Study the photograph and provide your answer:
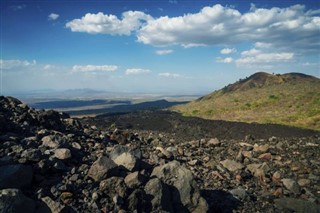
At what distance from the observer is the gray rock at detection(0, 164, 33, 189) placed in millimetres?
7199

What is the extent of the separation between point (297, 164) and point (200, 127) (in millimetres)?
15199

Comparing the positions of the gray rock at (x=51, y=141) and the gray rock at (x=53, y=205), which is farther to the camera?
the gray rock at (x=51, y=141)

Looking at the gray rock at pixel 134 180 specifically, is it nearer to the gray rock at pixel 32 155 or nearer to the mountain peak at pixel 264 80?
the gray rock at pixel 32 155

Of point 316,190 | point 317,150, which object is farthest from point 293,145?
point 316,190

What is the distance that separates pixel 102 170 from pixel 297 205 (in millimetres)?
5893

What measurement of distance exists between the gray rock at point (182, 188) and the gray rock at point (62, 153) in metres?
2.61

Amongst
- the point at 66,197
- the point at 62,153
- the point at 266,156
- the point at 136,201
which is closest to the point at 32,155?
the point at 62,153

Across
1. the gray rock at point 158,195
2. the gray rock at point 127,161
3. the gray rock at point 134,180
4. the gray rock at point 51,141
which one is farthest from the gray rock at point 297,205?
the gray rock at point 51,141

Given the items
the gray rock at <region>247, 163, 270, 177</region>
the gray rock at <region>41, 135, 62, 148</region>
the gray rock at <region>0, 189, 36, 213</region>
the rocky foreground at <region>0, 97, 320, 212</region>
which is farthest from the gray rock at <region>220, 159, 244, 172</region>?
the gray rock at <region>0, 189, 36, 213</region>

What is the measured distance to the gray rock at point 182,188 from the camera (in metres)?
8.44

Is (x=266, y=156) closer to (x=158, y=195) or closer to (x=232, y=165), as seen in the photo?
(x=232, y=165)

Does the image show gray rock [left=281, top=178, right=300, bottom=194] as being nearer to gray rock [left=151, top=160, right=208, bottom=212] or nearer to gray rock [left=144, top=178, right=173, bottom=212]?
gray rock [left=151, top=160, right=208, bottom=212]

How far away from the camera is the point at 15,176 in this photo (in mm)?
7398

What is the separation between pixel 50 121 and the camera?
16.1 meters
